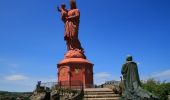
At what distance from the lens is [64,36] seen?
32875mm

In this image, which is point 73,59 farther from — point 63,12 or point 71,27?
point 63,12

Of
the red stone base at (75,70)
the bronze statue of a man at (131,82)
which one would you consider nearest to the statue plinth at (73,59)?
the red stone base at (75,70)

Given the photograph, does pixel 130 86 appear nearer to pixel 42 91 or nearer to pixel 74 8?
pixel 42 91

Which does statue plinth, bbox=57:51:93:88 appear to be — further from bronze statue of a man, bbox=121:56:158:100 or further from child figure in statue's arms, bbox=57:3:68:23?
bronze statue of a man, bbox=121:56:158:100

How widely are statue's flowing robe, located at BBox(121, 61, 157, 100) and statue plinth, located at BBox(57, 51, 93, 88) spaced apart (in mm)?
15455

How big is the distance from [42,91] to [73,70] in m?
7.32

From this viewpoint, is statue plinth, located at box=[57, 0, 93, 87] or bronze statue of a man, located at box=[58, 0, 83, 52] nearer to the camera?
statue plinth, located at box=[57, 0, 93, 87]

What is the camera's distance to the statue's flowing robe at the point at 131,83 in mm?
13742

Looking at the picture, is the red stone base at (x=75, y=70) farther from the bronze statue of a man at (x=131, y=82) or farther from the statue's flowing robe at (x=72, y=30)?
the bronze statue of a man at (x=131, y=82)

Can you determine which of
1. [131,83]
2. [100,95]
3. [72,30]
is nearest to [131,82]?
[131,83]

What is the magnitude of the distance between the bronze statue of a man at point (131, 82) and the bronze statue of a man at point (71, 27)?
708 inches

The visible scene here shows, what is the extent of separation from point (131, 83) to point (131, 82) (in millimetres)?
52

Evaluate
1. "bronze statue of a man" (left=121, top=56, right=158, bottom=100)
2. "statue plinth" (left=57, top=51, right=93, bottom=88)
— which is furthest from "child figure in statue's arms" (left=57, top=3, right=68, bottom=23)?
"bronze statue of a man" (left=121, top=56, right=158, bottom=100)

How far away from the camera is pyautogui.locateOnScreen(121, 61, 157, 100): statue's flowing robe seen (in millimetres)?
13742
